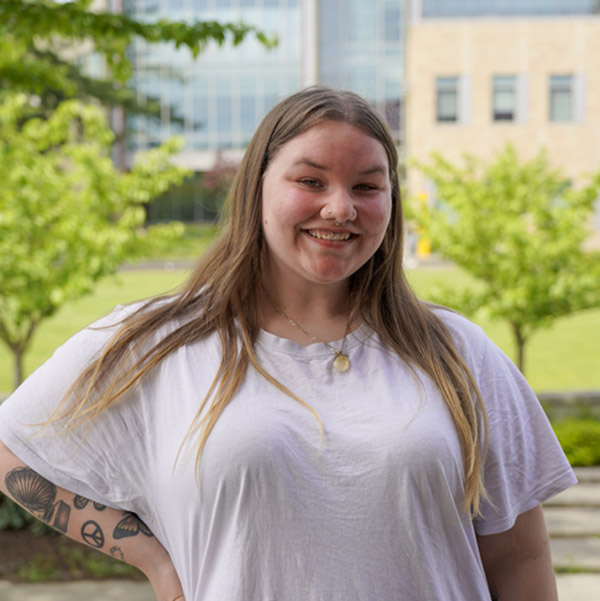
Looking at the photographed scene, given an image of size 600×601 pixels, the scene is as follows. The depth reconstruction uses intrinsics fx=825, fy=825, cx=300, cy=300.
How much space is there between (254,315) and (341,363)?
0.78ft

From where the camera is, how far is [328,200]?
5.65 feet

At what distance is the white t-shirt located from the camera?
1614mm

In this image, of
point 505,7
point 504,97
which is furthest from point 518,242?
point 505,7

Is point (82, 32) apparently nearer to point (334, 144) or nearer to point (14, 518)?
point (14, 518)

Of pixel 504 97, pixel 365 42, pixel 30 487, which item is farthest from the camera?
pixel 365 42

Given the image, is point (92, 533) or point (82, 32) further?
point (82, 32)

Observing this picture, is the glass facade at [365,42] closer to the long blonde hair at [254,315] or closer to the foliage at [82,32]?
the foliage at [82,32]

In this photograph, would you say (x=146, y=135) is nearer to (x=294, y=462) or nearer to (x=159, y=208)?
(x=159, y=208)

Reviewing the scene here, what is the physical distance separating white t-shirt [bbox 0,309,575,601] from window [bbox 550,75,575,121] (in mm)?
31195

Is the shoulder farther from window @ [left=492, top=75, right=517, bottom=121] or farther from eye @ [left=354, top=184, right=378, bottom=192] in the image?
window @ [left=492, top=75, right=517, bottom=121]

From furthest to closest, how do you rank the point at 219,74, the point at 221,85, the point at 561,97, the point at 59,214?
1. the point at 221,85
2. the point at 219,74
3. the point at 561,97
4. the point at 59,214

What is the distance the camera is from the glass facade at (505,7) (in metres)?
30.9

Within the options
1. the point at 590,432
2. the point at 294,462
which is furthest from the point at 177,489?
the point at 590,432

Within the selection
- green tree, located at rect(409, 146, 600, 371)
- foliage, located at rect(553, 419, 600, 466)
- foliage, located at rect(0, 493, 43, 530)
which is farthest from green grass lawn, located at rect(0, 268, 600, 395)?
foliage, located at rect(0, 493, 43, 530)
